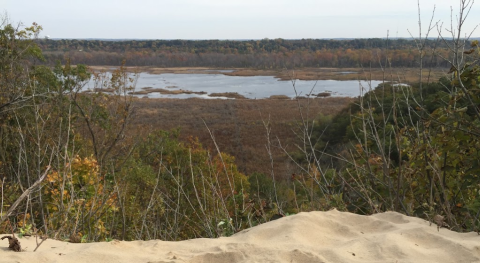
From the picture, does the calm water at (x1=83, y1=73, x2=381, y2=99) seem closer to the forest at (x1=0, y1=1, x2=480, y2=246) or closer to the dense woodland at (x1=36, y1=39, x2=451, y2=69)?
the dense woodland at (x1=36, y1=39, x2=451, y2=69)

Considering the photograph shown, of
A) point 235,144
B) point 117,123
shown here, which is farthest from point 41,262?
point 235,144

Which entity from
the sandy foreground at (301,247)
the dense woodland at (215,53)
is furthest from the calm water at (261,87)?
the sandy foreground at (301,247)

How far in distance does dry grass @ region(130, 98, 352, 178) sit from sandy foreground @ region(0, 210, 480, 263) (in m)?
19.2

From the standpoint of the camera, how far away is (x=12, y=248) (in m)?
2.71

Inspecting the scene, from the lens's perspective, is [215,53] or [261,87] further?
[215,53]

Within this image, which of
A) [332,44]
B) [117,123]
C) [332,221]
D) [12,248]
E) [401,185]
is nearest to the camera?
[12,248]

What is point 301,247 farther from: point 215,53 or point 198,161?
point 215,53

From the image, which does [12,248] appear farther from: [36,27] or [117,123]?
[117,123]

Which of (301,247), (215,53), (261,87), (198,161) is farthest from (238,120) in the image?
(215,53)

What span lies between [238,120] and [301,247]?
1332 inches

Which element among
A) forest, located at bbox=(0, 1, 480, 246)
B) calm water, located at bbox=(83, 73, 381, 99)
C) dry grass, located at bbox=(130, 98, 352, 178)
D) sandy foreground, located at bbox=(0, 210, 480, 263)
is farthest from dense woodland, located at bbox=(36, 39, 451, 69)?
sandy foreground, located at bbox=(0, 210, 480, 263)

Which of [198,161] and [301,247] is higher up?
[301,247]

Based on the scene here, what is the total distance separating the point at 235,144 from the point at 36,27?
19.5 meters

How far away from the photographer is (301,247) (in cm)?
279
